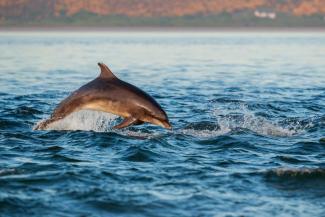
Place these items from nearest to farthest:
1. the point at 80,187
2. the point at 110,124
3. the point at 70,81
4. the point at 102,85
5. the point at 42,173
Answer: the point at 80,187 → the point at 42,173 → the point at 102,85 → the point at 110,124 → the point at 70,81

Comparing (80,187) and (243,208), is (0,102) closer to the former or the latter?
(80,187)

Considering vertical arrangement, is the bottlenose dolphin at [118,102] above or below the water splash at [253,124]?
above

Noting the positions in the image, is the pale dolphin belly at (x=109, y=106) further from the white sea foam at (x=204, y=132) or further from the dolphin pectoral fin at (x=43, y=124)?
the white sea foam at (x=204, y=132)

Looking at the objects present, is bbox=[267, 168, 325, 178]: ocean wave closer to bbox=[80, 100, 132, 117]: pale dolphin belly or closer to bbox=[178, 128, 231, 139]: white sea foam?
bbox=[178, 128, 231, 139]: white sea foam

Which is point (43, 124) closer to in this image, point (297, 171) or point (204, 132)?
point (204, 132)

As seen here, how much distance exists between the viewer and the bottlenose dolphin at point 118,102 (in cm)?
1869

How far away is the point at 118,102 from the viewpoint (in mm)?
18812

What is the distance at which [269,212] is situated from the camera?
12.2 metres

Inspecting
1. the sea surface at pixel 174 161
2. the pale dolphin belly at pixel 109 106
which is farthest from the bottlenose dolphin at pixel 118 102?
the sea surface at pixel 174 161

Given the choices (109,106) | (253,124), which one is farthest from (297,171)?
(253,124)

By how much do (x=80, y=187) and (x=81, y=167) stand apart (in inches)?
64.6

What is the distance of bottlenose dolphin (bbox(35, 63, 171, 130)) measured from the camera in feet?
61.3

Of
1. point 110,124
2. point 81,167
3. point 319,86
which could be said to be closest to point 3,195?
point 81,167

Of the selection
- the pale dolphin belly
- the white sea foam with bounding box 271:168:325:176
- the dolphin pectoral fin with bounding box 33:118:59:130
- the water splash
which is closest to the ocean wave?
the white sea foam with bounding box 271:168:325:176
